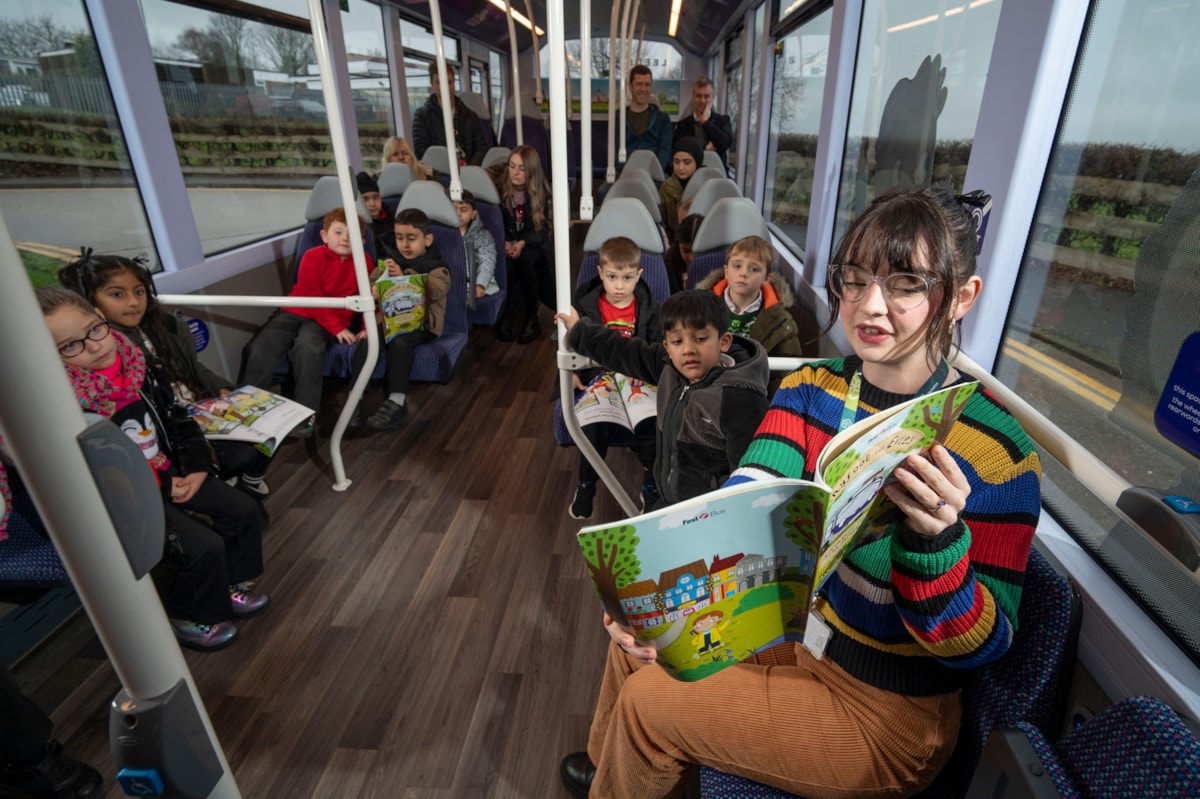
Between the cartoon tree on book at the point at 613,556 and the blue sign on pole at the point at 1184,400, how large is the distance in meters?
0.94

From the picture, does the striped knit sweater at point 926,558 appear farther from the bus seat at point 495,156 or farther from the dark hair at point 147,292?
the bus seat at point 495,156

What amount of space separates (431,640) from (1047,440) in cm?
186

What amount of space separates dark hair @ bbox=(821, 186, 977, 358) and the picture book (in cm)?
277

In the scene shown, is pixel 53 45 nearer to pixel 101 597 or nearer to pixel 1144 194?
pixel 101 597

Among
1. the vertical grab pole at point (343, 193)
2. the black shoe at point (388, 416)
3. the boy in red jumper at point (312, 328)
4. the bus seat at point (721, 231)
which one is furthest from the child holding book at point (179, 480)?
the bus seat at point (721, 231)

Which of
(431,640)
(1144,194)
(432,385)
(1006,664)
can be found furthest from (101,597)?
(432,385)

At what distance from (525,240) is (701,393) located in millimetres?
3480

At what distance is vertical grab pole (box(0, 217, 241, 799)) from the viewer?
1.71ft

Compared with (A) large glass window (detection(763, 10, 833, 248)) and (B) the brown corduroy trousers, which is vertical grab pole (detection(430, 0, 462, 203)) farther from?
(B) the brown corduroy trousers

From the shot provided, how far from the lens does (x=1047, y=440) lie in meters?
1.05

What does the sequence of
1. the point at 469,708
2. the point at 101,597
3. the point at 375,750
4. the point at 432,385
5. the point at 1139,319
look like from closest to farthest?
the point at 101,597
the point at 1139,319
the point at 375,750
the point at 469,708
the point at 432,385

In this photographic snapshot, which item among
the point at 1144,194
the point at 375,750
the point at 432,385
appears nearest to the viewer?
the point at 1144,194

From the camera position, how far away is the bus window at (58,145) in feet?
9.25

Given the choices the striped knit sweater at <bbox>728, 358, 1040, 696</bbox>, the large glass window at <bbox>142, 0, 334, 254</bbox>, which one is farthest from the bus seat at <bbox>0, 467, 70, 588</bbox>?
the large glass window at <bbox>142, 0, 334, 254</bbox>
